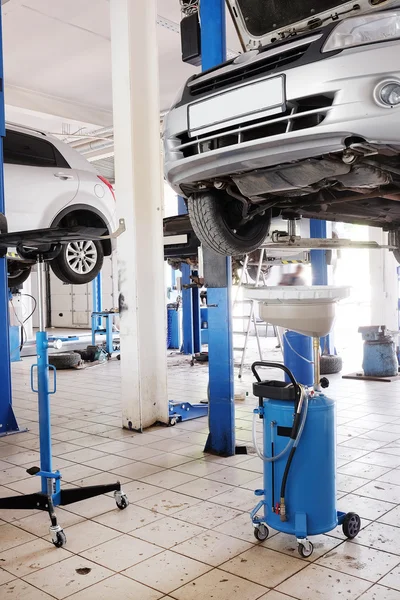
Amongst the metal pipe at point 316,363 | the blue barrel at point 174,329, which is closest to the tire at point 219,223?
the metal pipe at point 316,363

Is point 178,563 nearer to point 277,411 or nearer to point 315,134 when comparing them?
point 277,411

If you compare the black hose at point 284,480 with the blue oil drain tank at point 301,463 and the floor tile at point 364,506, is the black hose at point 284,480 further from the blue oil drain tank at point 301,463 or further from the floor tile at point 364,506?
the floor tile at point 364,506

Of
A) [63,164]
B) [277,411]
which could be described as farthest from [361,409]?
[63,164]

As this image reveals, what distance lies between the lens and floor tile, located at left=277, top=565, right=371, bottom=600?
1.93 meters

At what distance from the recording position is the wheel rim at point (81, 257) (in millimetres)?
6402

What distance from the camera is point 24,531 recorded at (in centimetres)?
259

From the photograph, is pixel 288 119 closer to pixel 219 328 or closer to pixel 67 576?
pixel 219 328

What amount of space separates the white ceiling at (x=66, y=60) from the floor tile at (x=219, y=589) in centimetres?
618

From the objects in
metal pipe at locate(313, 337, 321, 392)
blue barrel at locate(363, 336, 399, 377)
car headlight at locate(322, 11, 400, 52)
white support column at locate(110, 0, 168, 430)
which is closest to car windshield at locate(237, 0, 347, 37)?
car headlight at locate(322, 11, 400, 52)

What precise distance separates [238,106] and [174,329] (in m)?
8.27

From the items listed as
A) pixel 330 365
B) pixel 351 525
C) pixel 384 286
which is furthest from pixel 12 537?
pixel 384 286

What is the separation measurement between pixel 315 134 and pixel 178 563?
1.74 metres

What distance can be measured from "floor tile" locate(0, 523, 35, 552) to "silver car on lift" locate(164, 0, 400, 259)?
1.79 meters

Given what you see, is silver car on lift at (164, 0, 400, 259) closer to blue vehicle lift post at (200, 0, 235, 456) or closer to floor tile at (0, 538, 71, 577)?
blue vehicle lift post at (200, 0, 235, 456)
